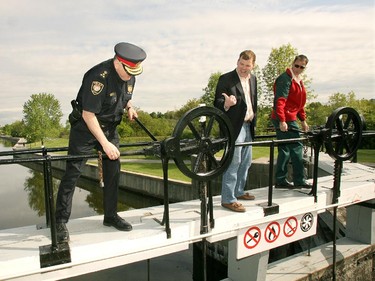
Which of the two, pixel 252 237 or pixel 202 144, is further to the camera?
pixel 252 237

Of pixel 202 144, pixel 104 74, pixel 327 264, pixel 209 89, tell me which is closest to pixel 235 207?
pixel 202 144

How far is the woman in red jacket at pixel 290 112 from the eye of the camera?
439 centimetres

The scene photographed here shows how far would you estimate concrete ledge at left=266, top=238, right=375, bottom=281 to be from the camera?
516 cm

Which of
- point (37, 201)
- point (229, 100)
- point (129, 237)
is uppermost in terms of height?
point (229, 100)

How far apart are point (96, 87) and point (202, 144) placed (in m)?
1.16

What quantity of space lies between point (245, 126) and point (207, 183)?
1.17m

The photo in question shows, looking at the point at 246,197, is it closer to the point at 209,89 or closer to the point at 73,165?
the point at 73,165

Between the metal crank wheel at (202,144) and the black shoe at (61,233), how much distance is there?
48.9 inches

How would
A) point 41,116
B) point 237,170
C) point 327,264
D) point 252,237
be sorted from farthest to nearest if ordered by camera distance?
point 41,116, point 327,264, point 237,170, point 252,237

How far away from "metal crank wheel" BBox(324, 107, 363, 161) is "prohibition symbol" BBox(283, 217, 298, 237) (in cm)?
102

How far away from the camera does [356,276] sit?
5.86 meters

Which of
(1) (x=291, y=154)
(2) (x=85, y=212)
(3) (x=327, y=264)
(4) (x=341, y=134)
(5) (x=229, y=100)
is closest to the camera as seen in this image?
(5) (x=229, y=100)

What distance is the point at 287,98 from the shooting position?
455cm

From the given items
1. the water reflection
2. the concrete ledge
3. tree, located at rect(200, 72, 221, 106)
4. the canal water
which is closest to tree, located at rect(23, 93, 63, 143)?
the canal water
